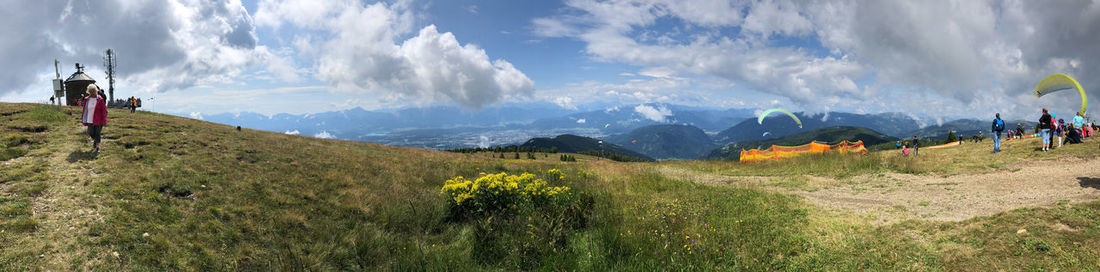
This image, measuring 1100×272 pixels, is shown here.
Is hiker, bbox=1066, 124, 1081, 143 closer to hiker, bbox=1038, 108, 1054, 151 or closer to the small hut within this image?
hiker, bbox=1038, 108, 1054, 151

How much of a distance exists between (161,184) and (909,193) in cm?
2050

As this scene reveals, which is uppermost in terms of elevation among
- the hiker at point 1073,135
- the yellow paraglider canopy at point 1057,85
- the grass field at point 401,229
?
the yellow paraglider canopy at point 1057,85

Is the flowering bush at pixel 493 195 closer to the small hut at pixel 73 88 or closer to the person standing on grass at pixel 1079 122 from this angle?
the person standing on grass at pixel 1079 122

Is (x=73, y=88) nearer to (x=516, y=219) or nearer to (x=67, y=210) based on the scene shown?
(x=67, y=210)

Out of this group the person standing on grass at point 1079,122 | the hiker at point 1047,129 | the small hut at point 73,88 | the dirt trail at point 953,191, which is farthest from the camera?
the small hut at point 73,88

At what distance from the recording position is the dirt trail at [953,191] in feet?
28.7

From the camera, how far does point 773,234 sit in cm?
796

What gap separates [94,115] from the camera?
1160 centimetres

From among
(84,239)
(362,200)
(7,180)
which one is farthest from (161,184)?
(362,200)

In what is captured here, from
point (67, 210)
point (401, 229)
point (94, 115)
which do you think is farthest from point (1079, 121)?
point (94, 115)

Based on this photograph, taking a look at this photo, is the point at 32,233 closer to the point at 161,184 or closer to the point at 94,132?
the point at 161,184

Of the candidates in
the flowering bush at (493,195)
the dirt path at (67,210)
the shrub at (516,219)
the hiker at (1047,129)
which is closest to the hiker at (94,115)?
the dirt path at (67,210)

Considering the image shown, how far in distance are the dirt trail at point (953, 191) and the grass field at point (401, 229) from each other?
92cm

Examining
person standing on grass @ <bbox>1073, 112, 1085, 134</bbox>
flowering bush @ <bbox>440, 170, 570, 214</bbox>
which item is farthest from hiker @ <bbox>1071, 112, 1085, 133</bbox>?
flowering bush @ <bbox>440, 170, 570, 214</bbox>
